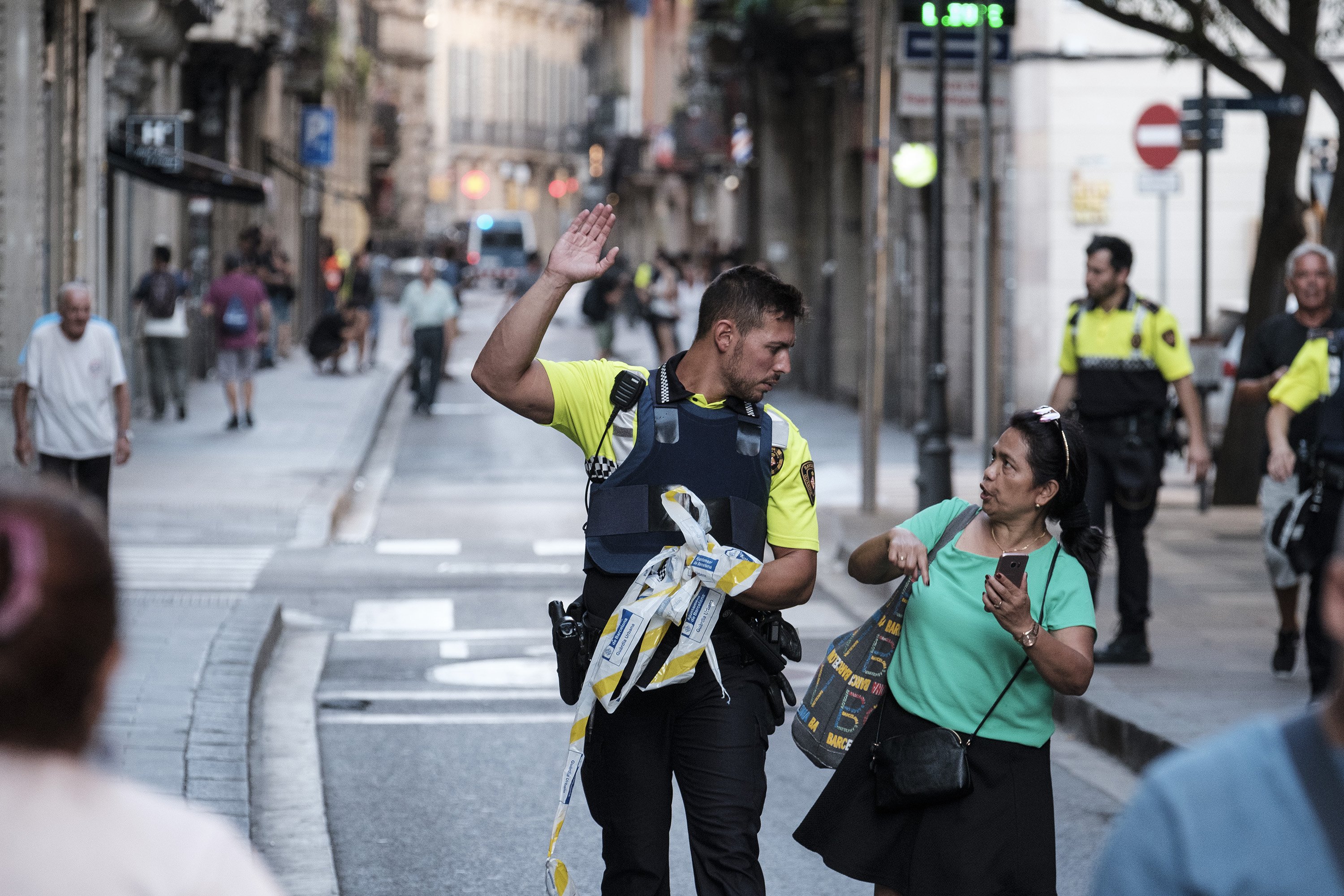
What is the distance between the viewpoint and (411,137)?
82625 mm

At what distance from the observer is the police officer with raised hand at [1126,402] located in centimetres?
916

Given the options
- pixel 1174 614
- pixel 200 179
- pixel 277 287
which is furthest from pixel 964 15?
pixel 277 287

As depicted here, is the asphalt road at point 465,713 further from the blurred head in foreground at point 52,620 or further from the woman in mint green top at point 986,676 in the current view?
the blurred head in foreground at point 52,620

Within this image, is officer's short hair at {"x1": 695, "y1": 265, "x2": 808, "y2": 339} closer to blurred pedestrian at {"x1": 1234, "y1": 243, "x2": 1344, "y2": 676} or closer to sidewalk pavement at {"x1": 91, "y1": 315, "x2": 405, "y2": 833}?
sidewalk pavement at {"x1": 91, "y1": 315, "x2": 405, "y2": 833}

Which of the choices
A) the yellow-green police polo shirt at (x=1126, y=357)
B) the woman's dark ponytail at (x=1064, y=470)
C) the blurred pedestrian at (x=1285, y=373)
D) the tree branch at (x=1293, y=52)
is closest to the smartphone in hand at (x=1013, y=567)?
the woman's dark ponytail at (x=1064, y=470)

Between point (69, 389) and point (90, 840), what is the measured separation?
9.68 m

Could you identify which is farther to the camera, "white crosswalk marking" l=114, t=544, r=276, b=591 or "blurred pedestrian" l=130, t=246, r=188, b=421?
"blurred pedestrian" l=130, t=246, r=188, b=421

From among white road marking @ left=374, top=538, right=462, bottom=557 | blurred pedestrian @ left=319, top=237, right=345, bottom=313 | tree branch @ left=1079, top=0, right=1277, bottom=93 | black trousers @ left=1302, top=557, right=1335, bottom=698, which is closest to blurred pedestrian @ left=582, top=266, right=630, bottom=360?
blurred pedestrian @ left=319, top=237, right=345, bottom=313

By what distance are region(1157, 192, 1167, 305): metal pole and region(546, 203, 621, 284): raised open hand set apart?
49.3 feet

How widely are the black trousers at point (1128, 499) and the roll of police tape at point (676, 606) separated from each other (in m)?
4.98

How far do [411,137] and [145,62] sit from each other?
57.1 m

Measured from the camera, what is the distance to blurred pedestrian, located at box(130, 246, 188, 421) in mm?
22938

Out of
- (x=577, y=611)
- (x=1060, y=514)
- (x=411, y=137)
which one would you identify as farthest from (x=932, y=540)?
(x=411, y=137)

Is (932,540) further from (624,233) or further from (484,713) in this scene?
(624,233)
